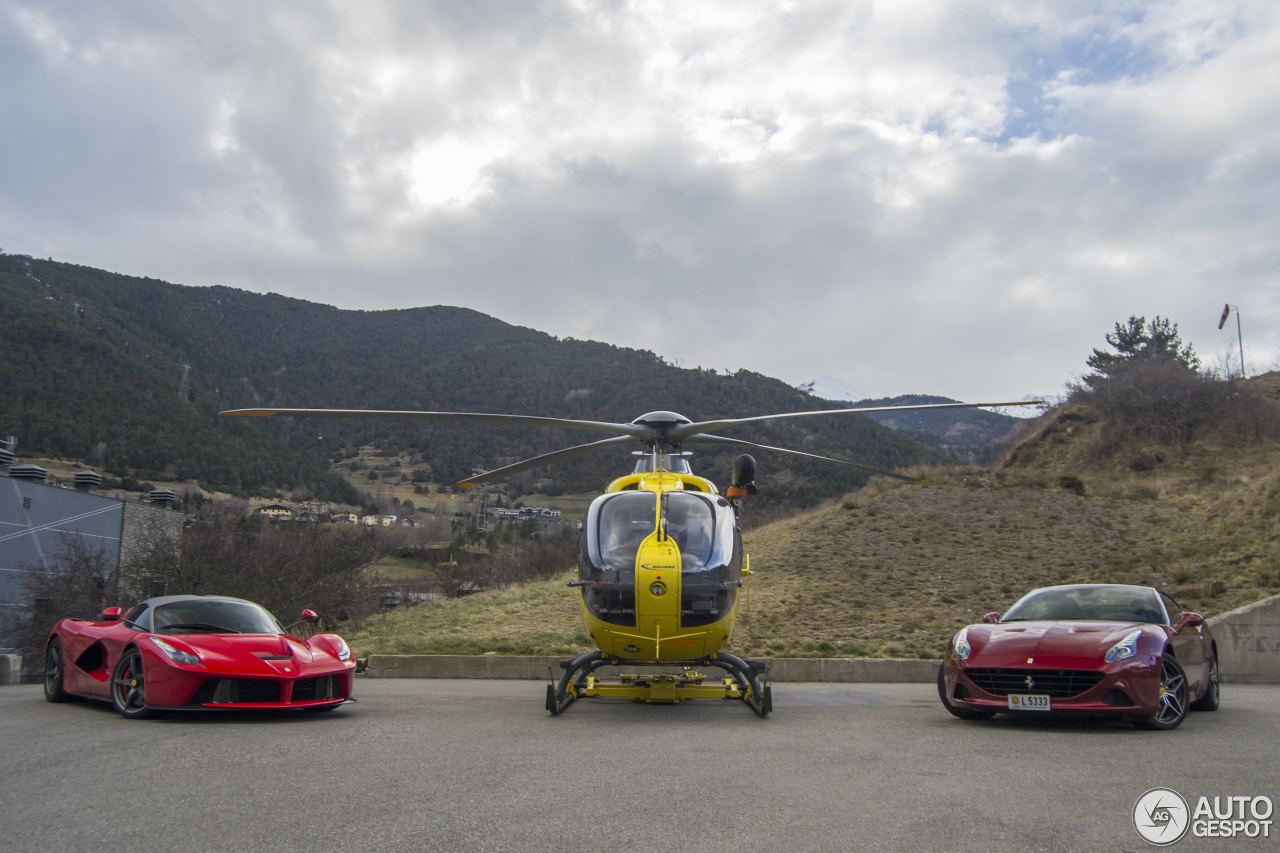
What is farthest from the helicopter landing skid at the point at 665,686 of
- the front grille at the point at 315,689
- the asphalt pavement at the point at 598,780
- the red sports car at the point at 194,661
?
the red sports car at the point at 194,661

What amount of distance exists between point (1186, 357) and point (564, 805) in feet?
197

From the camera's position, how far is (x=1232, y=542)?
23047 mm

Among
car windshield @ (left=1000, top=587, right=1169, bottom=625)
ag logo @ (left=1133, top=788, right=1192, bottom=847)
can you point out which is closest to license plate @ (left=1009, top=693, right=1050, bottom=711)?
car windshield @ (left=1000, top=587, right=1169, bottom=625)

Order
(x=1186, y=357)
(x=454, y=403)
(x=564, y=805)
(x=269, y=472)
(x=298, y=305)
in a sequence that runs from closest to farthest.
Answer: (x=564, y=805) → (x=1186, y=357) → (x=269, y=472) → (x=454, y=403) → (x=298, y=305)

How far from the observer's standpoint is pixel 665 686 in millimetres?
8758

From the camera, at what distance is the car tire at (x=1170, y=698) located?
7.25 m

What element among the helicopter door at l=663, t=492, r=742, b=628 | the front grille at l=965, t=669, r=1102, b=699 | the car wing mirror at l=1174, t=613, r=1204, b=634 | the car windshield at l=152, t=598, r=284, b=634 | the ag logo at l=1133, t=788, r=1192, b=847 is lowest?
the ag logo at l=1133, t=788, r=1192, b=847

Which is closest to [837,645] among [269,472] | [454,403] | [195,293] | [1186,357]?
[1186,357]

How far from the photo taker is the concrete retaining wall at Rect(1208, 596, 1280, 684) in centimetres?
1352

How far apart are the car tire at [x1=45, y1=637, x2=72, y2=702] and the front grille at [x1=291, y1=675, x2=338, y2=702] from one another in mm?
2756

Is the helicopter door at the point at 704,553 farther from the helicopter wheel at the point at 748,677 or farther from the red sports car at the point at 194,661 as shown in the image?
the red sports car at the point at 194,661

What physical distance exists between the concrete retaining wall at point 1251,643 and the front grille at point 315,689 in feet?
43.6

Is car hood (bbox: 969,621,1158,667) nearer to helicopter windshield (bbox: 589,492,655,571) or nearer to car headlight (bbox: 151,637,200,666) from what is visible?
helicopter windshield (bbox: 589,492,655,571)

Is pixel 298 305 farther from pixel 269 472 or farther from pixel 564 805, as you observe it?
pixel 564 805
